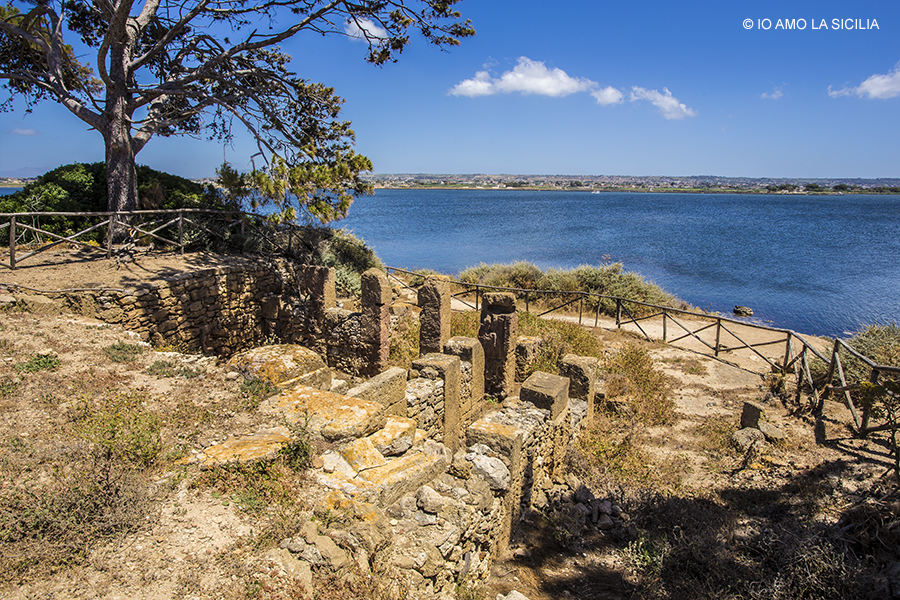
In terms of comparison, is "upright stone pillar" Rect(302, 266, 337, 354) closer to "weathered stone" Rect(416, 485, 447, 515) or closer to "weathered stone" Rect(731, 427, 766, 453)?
"weathered stone" Rect(416, 485, 447, 515)

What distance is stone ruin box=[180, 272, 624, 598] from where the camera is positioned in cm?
334

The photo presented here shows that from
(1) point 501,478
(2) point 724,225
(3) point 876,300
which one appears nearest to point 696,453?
(1) point 501,478

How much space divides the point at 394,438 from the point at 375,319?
182 inches

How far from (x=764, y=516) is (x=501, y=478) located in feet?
10.1

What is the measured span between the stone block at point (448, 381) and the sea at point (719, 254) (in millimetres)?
18720

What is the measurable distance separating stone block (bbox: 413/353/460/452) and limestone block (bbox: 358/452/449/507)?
2050 millimetres

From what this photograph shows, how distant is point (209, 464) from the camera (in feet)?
12.2

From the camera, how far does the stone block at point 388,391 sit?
528cm

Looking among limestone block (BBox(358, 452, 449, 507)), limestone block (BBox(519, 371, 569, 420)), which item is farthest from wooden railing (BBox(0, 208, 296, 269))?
limestone block (BBox(358, 452, 449, 507))

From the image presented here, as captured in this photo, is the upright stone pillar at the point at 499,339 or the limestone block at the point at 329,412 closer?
the limestone block at the point at 329,412

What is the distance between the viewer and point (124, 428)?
13.4 ft

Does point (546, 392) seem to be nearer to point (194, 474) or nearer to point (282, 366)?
point (282, 366)

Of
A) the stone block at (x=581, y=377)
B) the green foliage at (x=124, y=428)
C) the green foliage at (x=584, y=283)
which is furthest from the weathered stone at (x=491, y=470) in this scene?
the green foliage at (x=584, y=283)

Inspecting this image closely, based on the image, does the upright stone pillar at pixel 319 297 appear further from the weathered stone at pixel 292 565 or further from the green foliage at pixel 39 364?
the weathered stone at pixel 292 565
